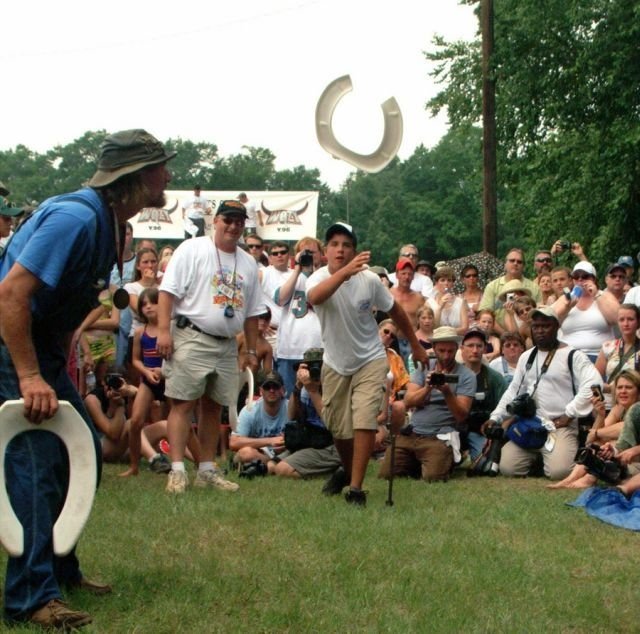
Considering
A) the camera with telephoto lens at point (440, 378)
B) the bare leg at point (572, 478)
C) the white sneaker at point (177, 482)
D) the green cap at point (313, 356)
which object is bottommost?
the bare leg at point (572, 478)

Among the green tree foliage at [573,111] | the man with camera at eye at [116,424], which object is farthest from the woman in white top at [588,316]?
the green tree foliage at [573,111]

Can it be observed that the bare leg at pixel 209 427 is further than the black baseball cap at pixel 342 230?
Yes

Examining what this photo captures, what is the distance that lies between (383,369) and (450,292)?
4.91 meters

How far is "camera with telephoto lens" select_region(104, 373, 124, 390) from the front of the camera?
9883mm

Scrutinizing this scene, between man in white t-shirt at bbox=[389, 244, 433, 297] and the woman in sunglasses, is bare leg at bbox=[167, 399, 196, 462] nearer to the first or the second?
man in white t-shirt at bbox=[389, 244, 433, 297]

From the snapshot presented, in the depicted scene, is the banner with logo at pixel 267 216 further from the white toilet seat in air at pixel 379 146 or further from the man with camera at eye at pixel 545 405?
the man with camera at eye at pixel 545 405

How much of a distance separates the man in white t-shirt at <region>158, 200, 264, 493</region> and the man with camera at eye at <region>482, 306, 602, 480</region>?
→ 270cm

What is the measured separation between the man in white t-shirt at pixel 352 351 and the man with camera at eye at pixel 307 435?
128 cm

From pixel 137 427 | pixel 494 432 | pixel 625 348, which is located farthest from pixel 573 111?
pixel 137 427

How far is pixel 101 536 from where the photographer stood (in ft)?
21.8

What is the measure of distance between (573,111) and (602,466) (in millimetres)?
19422

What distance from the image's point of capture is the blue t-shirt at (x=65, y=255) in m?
4.58

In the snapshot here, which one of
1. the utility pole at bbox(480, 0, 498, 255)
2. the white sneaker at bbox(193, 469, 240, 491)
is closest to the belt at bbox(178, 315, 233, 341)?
the white sneaker at bbox(193, 469, 240, 491)

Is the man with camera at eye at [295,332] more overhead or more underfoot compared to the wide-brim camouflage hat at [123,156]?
more underfoot
